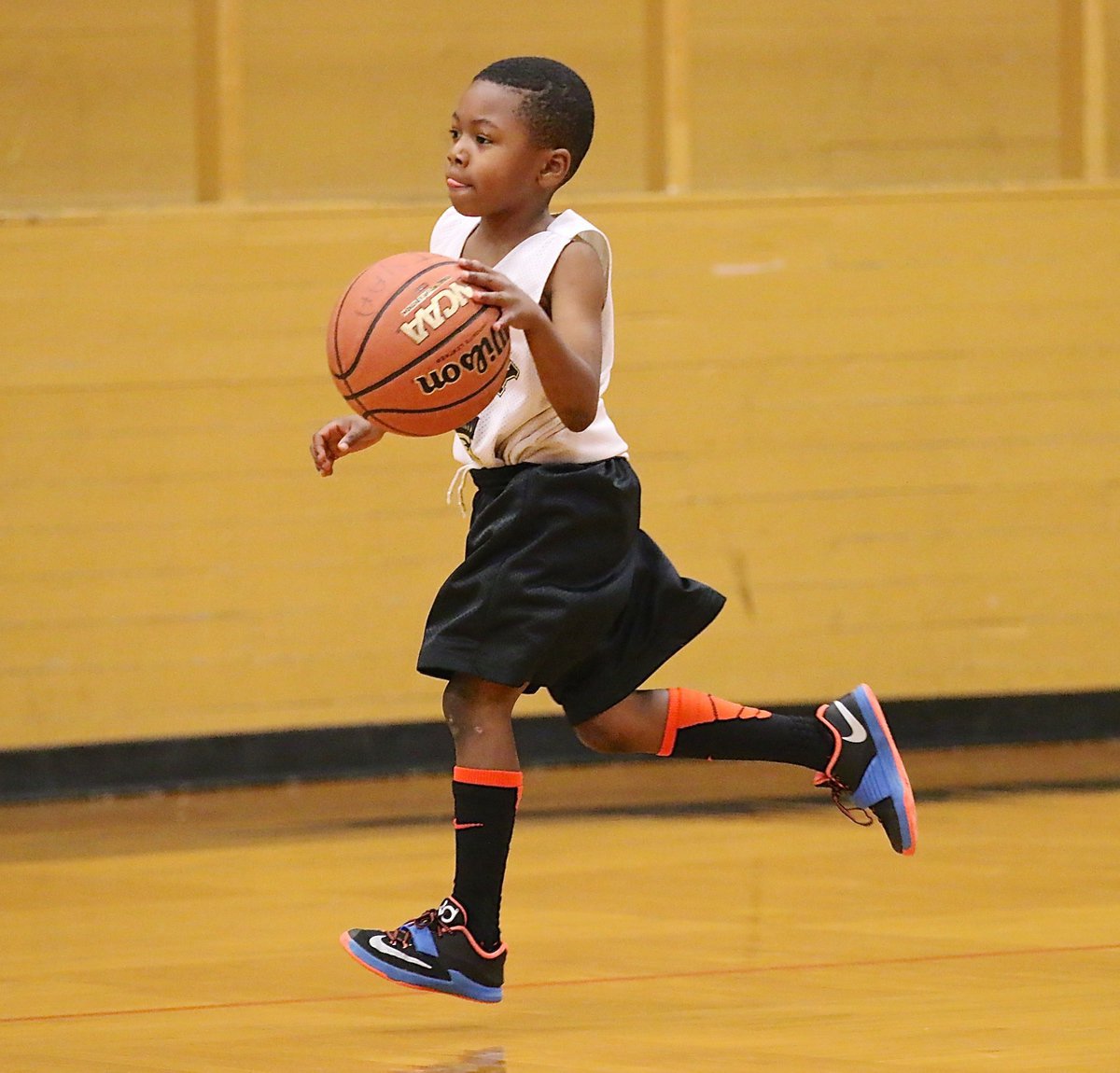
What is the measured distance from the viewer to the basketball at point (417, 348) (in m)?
4.27

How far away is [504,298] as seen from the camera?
4203mm

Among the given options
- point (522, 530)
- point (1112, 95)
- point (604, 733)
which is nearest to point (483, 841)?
point (604, 733)

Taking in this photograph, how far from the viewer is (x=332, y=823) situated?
744 centimetres

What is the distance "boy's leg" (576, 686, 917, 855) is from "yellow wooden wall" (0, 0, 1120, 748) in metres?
3.49

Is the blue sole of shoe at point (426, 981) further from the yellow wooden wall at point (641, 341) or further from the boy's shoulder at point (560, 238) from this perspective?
the yellow wooden wall at point (641, 341)

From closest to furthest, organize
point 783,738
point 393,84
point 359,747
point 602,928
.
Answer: point 783,738 < point 602,928 < point 359,747 < point 393,84

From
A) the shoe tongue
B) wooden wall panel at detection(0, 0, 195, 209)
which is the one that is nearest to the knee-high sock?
the shoe tongue

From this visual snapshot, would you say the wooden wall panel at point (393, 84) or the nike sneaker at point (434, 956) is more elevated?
the wooden wall panel at point (393, 84)

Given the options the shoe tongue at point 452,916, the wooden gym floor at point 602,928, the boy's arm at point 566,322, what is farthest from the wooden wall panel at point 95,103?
the shoe tongue at point 452,916

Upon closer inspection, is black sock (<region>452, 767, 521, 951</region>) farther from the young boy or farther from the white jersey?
the white jersey

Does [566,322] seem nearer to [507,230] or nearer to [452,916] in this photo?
[507,230]

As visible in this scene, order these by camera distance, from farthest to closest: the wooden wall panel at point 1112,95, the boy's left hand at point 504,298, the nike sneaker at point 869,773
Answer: the wooden wall panel at point 1112,95
the nike sneaker at point 869,773
the boy's left hand at point 504,298

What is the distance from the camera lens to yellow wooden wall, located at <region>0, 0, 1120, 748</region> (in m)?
8.11

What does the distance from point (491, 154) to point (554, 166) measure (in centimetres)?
14
